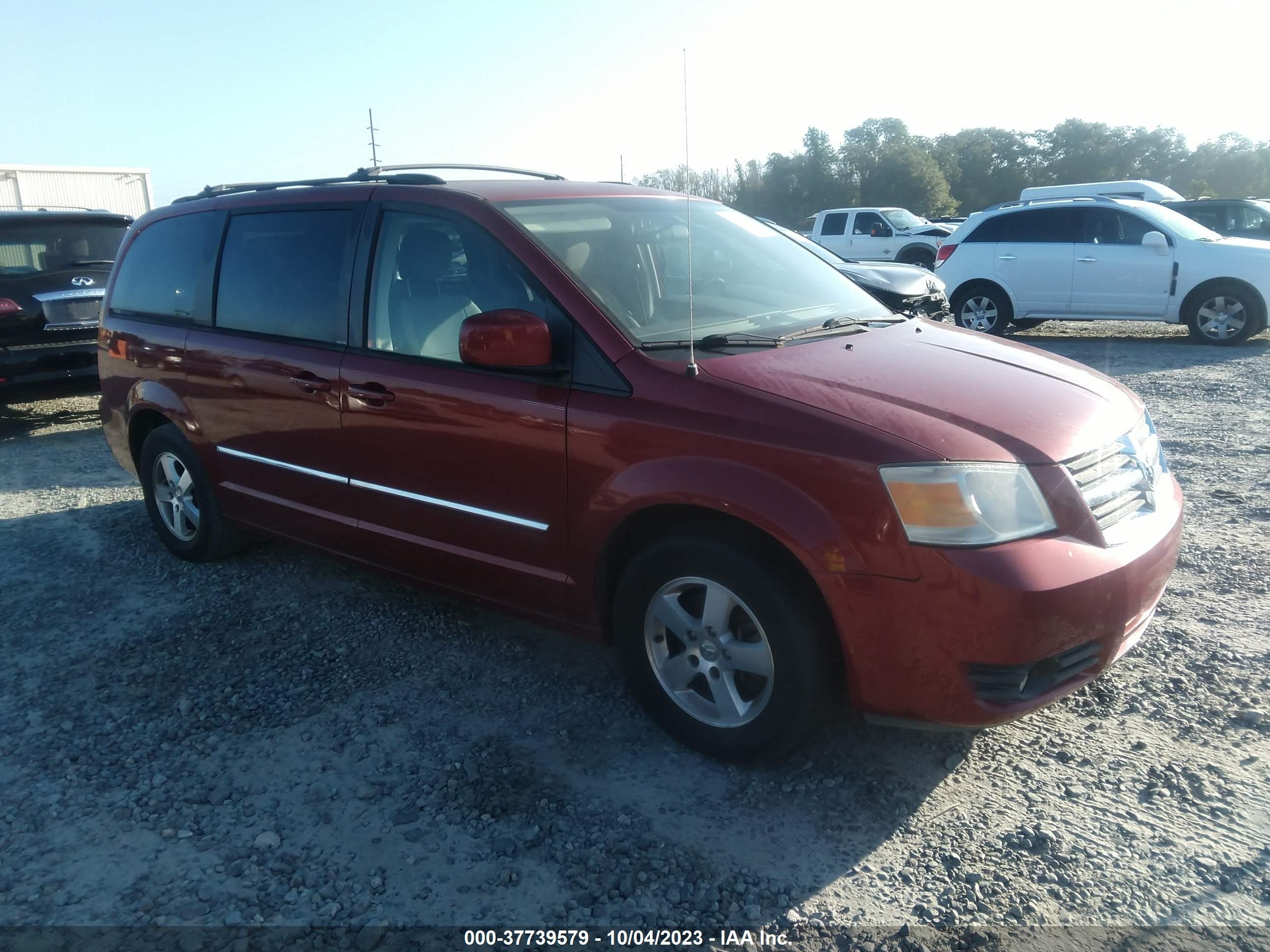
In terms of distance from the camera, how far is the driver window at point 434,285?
3449mm

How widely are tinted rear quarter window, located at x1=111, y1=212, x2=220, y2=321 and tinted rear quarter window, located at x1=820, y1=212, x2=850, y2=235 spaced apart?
1872cm

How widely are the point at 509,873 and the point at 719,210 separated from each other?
3047mm

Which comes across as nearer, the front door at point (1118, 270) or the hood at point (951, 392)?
the hood at point (951, 392)

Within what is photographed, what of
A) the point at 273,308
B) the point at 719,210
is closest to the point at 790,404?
the point at 719,210

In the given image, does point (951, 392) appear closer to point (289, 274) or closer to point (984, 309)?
point (289, 274)

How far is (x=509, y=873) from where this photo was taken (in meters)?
2.58

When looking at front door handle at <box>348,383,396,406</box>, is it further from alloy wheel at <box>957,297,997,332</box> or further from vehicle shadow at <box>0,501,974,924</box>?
alloy wheel at <box>957,297,997,332</box>

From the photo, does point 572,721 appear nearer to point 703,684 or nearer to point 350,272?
point 703,684

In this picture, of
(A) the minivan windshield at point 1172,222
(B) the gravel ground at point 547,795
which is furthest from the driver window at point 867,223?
(B) the gravel ground at point 547,795

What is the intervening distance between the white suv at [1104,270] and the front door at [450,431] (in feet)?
33.0

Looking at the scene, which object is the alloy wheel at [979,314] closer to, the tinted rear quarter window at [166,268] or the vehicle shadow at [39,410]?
the tinted rear quarter window at [166,268]

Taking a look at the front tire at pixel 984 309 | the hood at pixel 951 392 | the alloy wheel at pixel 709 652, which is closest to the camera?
the hood at pixel 951 392

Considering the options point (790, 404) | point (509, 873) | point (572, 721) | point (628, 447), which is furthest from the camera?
point (572, 721)

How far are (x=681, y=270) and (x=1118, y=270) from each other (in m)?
9.56
